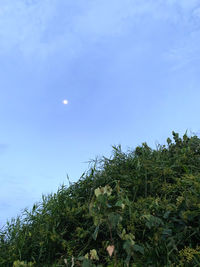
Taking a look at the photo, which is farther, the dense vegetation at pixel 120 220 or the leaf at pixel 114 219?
the dense vegetation at pixel 120 220

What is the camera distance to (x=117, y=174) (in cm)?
550

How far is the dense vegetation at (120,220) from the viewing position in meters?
3.41

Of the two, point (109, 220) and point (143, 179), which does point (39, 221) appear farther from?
point (109, 220)

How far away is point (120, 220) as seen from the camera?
3.11 metres

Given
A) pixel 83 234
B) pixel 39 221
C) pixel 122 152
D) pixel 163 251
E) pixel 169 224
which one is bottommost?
pixel 163 251

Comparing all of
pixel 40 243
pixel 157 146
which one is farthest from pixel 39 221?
pixel 157 146

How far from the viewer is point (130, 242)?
3.16 m

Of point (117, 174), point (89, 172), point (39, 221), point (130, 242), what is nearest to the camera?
point (130, 242)

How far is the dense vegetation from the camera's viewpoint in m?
3.41

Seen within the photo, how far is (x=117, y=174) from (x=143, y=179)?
1.69 feet

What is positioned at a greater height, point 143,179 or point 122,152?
point 122,152

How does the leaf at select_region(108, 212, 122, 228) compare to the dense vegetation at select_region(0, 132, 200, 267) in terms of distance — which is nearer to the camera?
the leaf at select_region(108, 212, 122, 228)

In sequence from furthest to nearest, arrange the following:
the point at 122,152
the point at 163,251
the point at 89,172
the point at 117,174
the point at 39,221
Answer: the point at 122,152 < the point at 89,172 < the point at 117,174 < the point at 39,221 < the point at 163,251

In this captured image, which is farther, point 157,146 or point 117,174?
point 157,146
